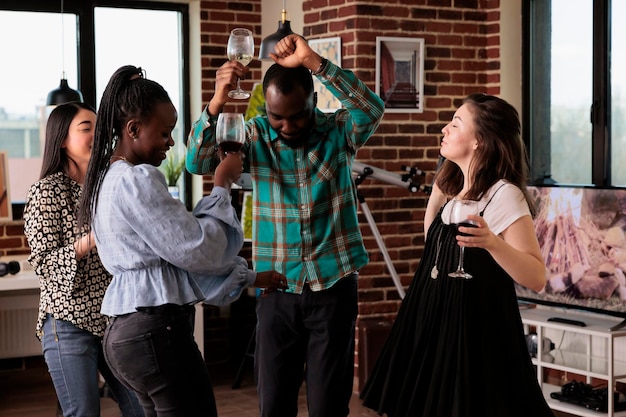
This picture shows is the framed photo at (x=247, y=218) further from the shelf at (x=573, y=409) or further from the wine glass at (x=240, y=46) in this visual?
the wine glass at (x=240, y=46)

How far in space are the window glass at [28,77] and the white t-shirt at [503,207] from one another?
4.17 m

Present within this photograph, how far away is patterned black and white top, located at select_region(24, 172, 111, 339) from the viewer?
3.04 m

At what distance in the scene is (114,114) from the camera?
2.46 metres

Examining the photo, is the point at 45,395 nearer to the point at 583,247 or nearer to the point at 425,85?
the point at 425,85

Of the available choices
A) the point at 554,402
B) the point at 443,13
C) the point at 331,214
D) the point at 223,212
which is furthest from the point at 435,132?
the point at 223,212

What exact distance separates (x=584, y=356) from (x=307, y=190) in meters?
2.59

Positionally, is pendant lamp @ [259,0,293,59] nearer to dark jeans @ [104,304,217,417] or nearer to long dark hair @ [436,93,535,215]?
long dark hair @ [436,93,535,215]

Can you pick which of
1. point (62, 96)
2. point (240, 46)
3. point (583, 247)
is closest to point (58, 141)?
point (240, 46)

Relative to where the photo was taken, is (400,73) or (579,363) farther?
(400,73)

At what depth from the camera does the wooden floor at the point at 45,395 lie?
5.41 m

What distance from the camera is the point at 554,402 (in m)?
5.01

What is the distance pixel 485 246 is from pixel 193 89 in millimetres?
4394

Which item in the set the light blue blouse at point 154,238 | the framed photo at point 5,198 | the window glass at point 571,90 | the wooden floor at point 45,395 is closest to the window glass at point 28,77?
the framed photo at point 5,198

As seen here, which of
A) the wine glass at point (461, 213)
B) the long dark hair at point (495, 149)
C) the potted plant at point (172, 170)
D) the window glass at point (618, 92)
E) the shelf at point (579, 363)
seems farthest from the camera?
the potted plant at point (172, 170)
